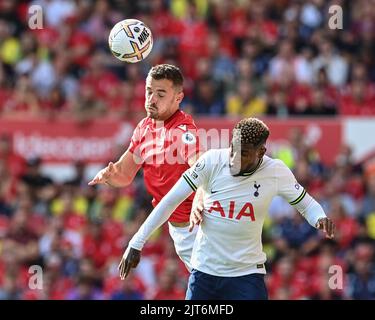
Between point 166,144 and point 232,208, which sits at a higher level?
point 166,144

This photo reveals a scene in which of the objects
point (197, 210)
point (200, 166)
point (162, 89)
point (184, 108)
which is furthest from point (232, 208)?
point (184, 108)

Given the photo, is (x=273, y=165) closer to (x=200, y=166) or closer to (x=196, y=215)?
(x=200, y=166)

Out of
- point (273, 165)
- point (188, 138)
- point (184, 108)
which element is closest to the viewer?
point (273, 165)

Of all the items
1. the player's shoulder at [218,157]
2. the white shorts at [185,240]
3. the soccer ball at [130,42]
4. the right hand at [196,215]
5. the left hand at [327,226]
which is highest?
the soccer ball at [130,42]

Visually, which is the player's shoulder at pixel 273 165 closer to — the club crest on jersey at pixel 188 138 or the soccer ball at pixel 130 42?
the club crest on jersey at pixel 188 138

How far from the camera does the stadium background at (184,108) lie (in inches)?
632

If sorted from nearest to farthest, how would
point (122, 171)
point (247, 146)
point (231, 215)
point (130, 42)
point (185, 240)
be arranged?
1. point (247, 146)
2. point (231, 215)
3. point (185, 240)
4. point (122, 171)
5. point (130, 42)

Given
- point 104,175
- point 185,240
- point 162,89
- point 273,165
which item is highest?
point 162,89

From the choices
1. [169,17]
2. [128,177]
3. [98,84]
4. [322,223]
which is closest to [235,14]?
[169,17]

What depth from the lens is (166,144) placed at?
10414 mm

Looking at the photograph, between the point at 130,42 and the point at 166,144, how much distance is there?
43.8 inches

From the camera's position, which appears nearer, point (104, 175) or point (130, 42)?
point (104, 175)

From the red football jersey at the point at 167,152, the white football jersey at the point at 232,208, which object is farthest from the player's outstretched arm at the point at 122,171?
the white football jersey at the point at 232,208

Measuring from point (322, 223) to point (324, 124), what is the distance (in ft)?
28.7
